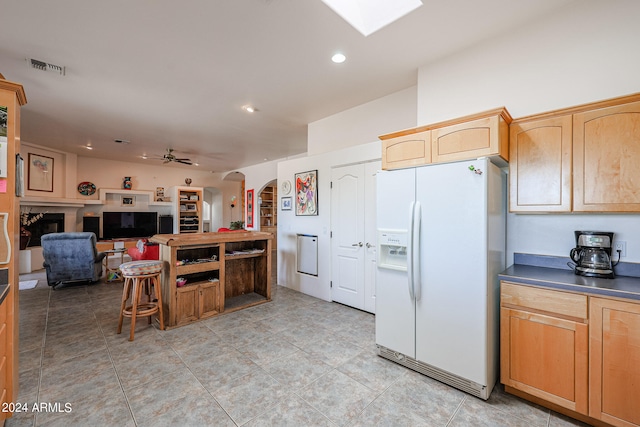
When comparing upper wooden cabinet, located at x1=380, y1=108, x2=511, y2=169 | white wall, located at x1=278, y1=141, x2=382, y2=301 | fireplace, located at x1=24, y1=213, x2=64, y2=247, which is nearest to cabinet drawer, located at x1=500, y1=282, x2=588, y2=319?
upper wooden cabinet, located at x1=380, y1=108, x2=511, y2=169

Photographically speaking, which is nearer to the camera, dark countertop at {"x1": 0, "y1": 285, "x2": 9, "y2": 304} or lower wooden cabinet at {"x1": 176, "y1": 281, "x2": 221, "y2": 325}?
dark countertop at {"x1": 0, "y1": 285, "x2": 9, "y2": 304}

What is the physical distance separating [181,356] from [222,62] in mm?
2972

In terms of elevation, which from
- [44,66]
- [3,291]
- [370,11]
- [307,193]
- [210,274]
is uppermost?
[370,11]

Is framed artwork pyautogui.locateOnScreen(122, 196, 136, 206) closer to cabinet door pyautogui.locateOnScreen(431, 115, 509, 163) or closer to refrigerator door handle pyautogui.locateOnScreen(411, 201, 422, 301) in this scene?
refrigerator door handle pyautogui.locateOnScreen(411, 201, 422, 301)

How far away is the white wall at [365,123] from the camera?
11.7ft

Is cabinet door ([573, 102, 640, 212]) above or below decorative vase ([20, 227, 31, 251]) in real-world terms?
above

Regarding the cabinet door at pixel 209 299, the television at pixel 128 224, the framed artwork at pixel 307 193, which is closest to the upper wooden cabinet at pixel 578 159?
the framed artwork at pixel 307 193

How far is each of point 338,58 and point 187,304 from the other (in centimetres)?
330

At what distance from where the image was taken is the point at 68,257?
4656mm

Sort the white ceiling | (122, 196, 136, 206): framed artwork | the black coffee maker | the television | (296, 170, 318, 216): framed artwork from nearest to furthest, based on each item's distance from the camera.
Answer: the black coffee maker, the white ceiling, (296, 170, 318, 216): framed artwork, the television, (122, 196, 136, 206): framed artwork

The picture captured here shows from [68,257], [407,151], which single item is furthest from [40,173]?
[407,151]

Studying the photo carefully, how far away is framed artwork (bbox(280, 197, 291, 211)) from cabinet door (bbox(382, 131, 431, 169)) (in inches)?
Answer: 102

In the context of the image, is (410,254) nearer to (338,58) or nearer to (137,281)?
(338,58)

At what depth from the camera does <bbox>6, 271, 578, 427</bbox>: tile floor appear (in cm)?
180
